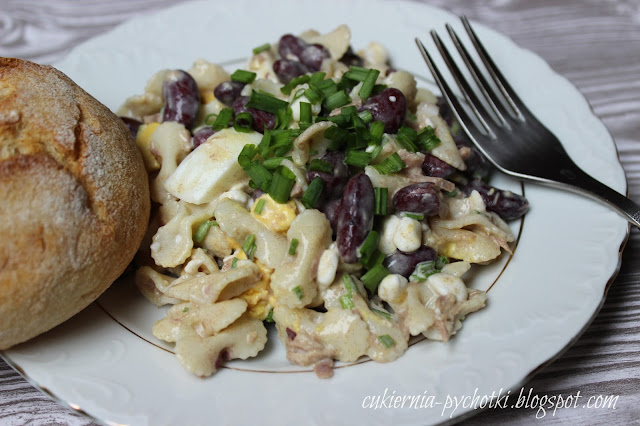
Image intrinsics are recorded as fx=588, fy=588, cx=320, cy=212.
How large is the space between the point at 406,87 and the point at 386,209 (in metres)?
0.82

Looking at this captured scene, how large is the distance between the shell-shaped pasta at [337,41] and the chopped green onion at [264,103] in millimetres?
691

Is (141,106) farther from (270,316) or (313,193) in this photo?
(270,316)

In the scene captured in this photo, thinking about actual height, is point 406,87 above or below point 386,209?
above

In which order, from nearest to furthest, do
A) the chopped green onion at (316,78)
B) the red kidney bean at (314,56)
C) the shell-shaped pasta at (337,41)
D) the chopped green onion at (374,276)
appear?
the chopped green onion at (374,276)
the chopped green onion at (316,78)
the red kidney bean at (314,56)
the shell-shaped pasta at (337,41)

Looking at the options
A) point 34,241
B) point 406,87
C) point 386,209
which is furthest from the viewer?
point 406,87

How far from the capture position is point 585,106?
3066mm

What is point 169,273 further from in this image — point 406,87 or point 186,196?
point 406,87

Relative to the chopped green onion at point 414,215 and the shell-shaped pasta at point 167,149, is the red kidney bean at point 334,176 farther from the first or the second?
the shell-shaped pasta at point 167,149

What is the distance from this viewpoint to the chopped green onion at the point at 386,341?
7.26 feet

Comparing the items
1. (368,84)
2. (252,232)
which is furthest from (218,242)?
(368,84)

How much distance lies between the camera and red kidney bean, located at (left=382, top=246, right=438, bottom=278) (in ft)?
8.00

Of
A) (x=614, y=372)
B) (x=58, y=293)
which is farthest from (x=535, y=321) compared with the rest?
(x=58, y=293)

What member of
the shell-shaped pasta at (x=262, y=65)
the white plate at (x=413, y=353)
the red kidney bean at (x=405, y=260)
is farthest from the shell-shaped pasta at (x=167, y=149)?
the red kidney bean at (x=405, y=260)

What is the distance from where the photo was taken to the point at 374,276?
239cm
